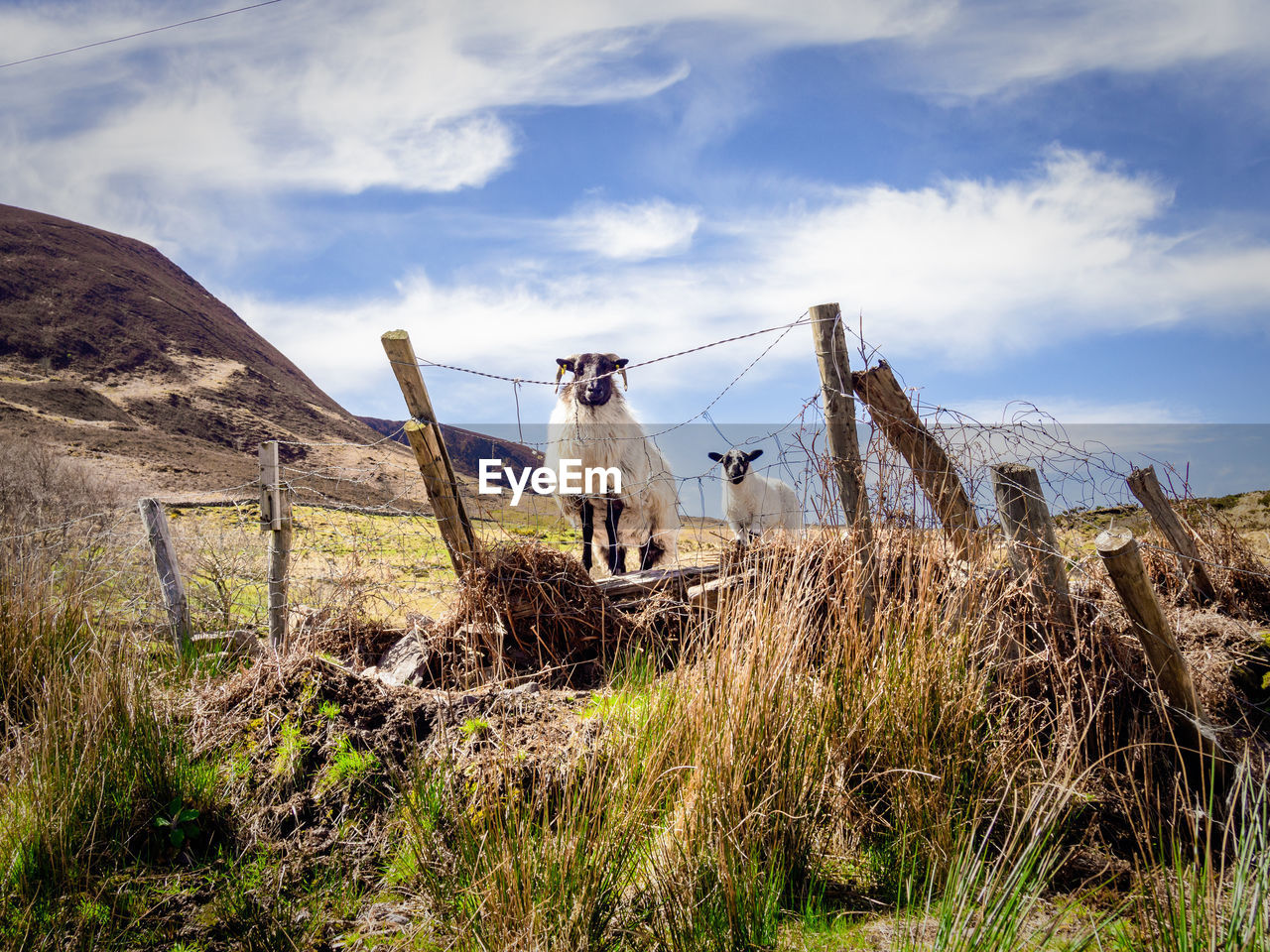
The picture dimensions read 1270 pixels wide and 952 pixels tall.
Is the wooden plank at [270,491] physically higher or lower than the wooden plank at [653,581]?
higher

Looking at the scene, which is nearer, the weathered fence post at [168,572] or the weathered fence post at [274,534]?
the weathered fence post at [274,534]

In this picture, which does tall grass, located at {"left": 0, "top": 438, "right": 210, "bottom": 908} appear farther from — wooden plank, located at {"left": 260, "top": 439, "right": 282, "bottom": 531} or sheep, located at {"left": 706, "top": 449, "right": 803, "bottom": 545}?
sheep, located at {"left": 706, "top": 449, "right": 803, "bottom": 545}

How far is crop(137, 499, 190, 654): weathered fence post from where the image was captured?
5.58m

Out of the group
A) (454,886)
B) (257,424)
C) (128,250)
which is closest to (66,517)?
(454,886)

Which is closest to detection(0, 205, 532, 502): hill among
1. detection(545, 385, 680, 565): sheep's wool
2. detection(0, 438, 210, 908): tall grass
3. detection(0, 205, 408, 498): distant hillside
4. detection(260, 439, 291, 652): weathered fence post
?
detection(0, 205, 408, 498): distant hillside

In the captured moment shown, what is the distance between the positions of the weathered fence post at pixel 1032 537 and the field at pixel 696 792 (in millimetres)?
105

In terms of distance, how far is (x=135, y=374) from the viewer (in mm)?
53250

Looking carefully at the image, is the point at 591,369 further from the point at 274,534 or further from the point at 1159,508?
the point at 1159,508

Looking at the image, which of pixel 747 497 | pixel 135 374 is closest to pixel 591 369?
pixel 747 497

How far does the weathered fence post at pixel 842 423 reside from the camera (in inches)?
166

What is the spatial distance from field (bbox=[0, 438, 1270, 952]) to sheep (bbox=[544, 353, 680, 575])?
3.00m

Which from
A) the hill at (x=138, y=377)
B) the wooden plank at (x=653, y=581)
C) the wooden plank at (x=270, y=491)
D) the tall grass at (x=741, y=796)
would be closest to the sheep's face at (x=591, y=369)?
the wooden plank at (x=653, y=581)

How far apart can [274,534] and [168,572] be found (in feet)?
3.10

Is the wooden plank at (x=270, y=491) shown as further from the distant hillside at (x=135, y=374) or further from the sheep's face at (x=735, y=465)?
the distant hillside at (x=135, y=374)
